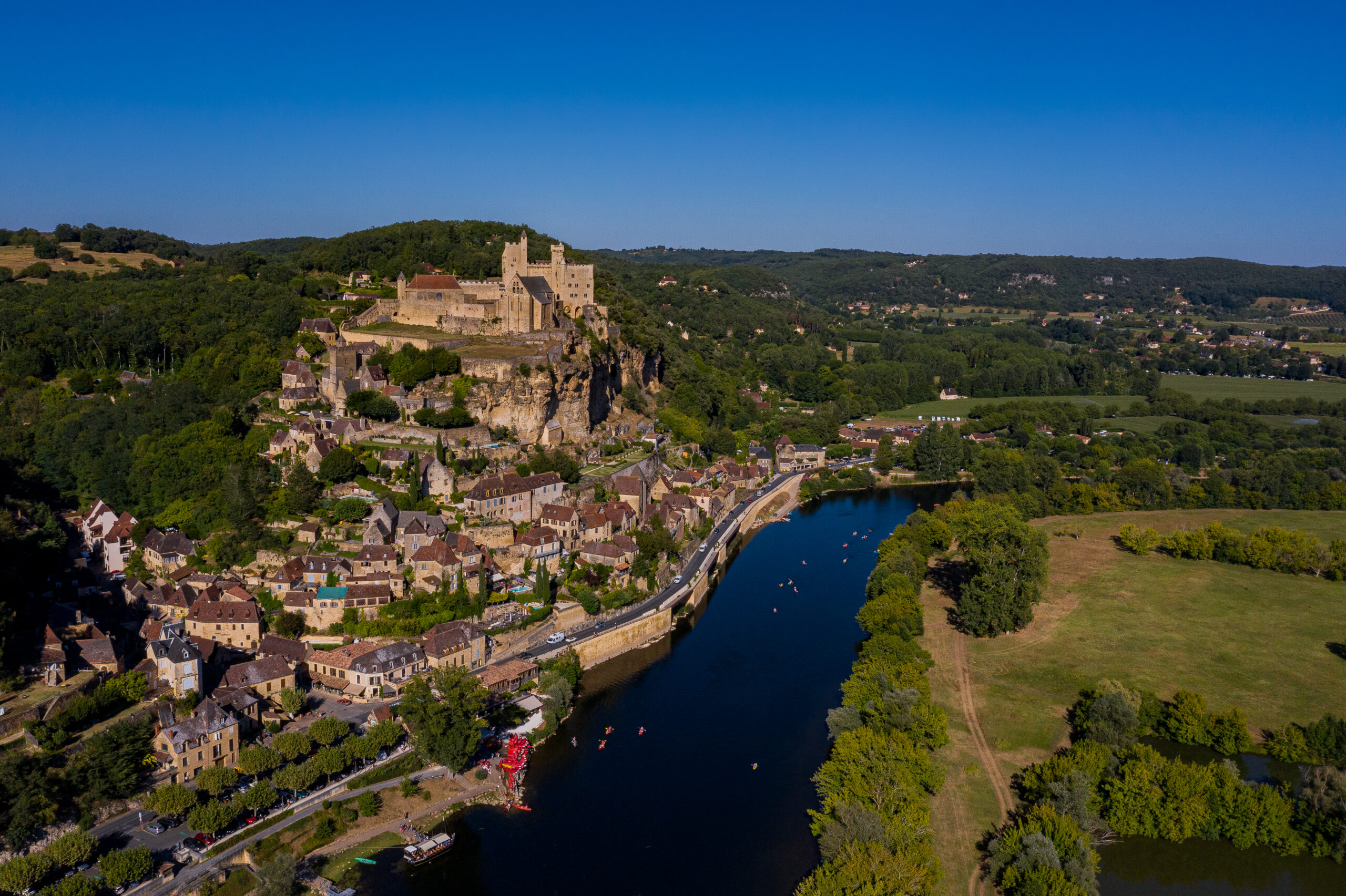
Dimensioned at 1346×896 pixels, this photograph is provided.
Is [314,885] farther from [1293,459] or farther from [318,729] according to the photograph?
[1293,459]

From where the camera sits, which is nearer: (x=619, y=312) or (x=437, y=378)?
(x=437, y=378)

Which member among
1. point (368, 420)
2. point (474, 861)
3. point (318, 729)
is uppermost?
point (368, 420)

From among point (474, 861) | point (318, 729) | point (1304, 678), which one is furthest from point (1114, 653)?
point (318, 729)

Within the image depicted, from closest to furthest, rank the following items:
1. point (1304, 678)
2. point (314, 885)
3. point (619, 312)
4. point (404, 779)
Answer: point (314, 885) < point (404, 779) < point (1304, 678) < point (619, 312)

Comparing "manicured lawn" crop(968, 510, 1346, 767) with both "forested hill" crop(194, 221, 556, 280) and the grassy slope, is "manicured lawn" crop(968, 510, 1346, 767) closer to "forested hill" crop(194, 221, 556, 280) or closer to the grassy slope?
the grassy slope

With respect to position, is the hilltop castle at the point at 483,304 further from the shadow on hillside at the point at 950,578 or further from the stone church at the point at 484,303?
the shadow on hillside at the point at 950,578

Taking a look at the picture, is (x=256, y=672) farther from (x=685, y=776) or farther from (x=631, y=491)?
(x=631, y=491)

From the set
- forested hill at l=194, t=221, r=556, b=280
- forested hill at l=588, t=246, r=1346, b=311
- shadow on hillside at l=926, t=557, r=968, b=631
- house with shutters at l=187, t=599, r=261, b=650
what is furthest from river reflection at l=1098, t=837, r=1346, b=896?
forested hill at l=588, t=246, r=1346, b=311
